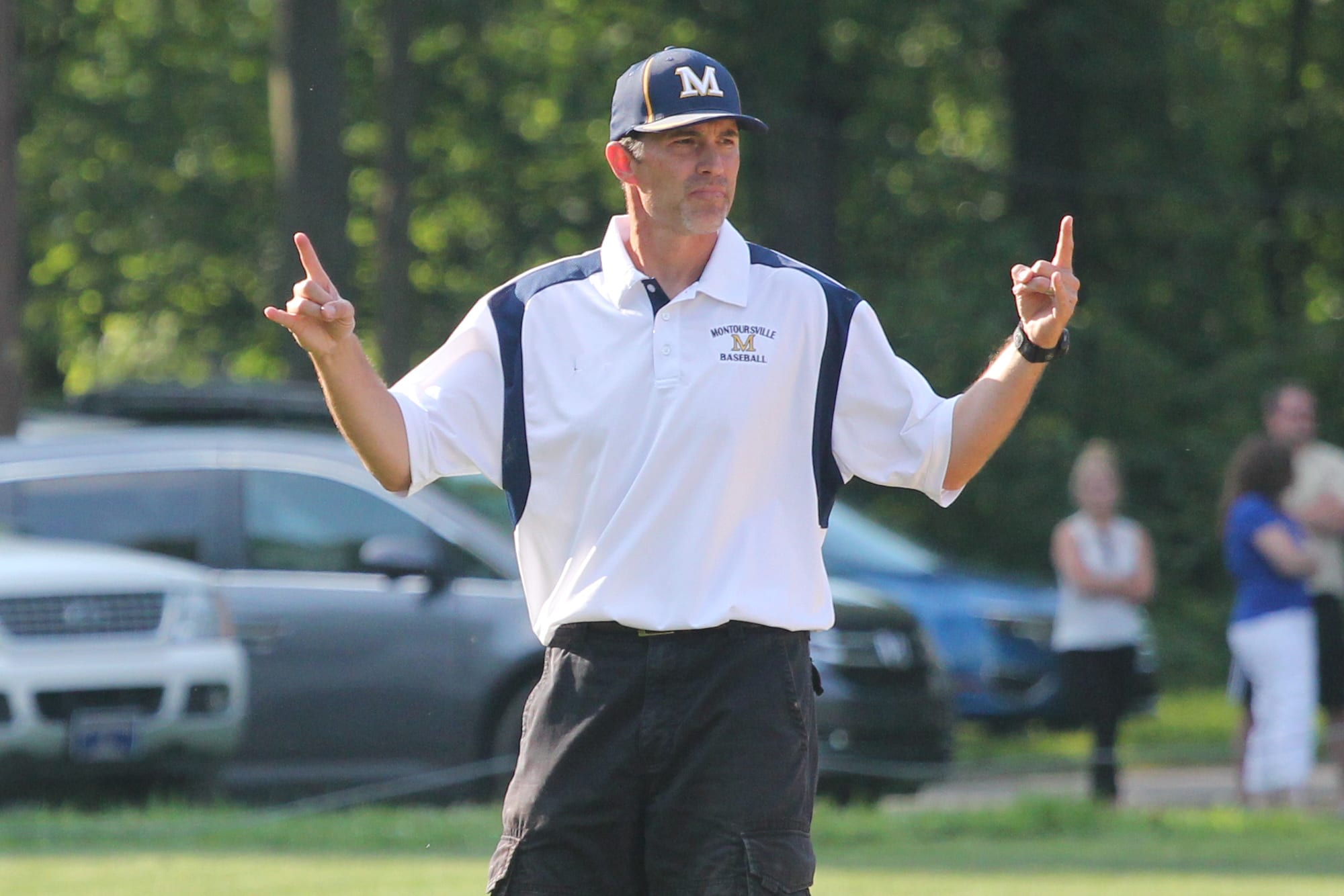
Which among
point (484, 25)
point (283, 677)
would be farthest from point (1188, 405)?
point (283, 677)

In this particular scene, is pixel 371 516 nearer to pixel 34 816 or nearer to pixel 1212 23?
pixel 34 816

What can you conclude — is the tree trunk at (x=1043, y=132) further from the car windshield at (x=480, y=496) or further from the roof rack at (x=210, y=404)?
the car windshield at (x=480, y=496)

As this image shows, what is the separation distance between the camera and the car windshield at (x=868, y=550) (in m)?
12.2

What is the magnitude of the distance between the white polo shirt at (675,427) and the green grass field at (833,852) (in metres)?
3.78

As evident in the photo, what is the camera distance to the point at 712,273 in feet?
13.4

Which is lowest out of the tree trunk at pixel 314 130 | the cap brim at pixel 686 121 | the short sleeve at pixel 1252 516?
the short sleeve at pixel 1252 516

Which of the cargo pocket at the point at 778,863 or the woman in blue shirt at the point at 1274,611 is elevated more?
the cargo pocket at the point at 778,863

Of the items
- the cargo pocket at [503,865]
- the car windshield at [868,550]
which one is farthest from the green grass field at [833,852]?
the cargo pocket at [503,865]

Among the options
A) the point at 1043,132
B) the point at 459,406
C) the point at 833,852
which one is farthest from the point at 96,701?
the point at 1043,132

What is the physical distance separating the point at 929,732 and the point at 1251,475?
1.99m

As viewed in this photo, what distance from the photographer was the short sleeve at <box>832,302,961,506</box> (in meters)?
4.08

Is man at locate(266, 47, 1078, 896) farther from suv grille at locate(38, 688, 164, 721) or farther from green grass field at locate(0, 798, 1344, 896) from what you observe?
suv grille at locate(38, 688, 164, 721)

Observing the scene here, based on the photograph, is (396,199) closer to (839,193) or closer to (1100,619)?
(839,193)

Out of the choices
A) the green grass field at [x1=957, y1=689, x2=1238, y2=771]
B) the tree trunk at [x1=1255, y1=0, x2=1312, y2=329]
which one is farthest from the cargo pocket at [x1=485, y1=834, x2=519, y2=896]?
the tree trunk at [x1=1255, y1=0, x2=1312, y2=329]
